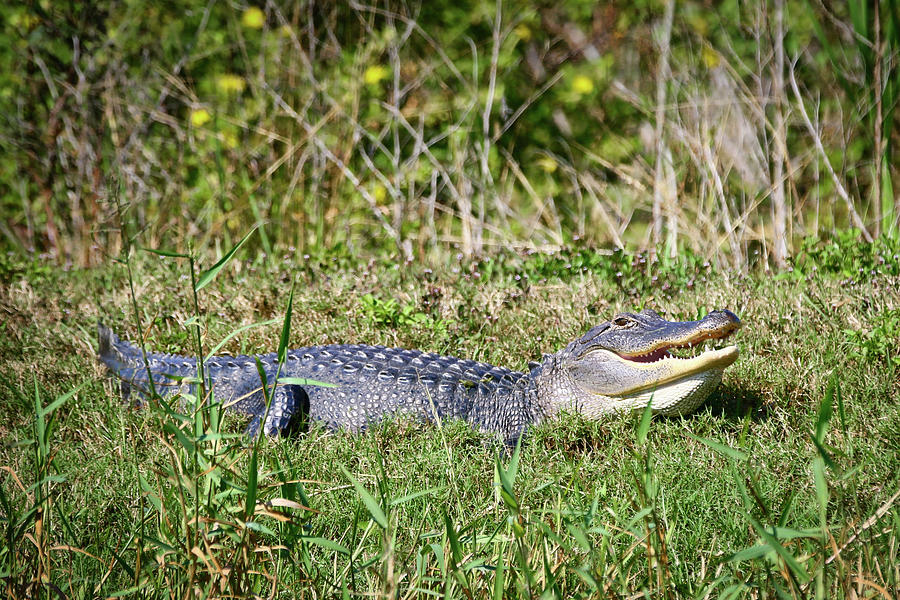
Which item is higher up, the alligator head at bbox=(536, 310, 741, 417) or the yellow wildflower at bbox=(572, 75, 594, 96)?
the yellow wildflower at bbox=(572, 75, 594, 96)

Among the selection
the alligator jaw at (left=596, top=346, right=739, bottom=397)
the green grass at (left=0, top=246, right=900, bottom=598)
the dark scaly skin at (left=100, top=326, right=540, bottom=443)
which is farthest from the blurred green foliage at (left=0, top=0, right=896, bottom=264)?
the alligator jaw at (left=596, top=346, right=739, bottom=397)

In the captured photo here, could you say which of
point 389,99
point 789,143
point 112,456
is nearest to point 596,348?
point 112,456

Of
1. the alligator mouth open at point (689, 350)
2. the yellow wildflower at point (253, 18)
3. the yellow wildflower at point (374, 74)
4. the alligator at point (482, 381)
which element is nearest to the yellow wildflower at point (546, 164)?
the yellow wildflower at point (374, 74)

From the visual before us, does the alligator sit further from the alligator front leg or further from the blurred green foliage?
the blurred green foliage

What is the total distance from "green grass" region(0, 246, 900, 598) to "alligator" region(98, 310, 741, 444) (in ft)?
0.43

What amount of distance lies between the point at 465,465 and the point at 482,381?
1.97 ft

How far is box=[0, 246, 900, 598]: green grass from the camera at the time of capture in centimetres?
204

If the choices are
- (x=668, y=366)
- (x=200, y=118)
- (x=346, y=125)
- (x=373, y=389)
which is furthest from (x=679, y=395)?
(x=200, y=118)

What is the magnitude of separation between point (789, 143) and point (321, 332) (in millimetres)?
5583

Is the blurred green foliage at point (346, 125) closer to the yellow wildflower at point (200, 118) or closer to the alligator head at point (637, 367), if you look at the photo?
the yellow wildflower at point (200, 118)

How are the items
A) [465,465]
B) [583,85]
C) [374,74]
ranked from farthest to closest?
[583,85], [374,74], [465,465]

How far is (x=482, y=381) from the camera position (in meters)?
3.50

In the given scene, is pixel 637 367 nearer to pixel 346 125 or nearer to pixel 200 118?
pixel 346 125

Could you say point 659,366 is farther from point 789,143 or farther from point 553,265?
point 789,143
